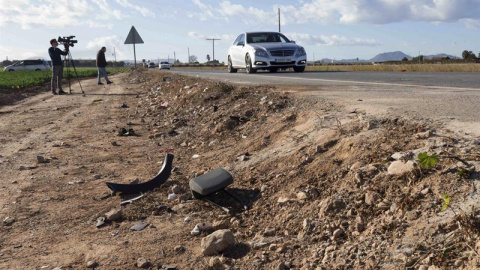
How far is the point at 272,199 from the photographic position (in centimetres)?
388

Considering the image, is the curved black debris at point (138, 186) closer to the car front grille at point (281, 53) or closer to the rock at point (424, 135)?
the rock at point (424, 135)

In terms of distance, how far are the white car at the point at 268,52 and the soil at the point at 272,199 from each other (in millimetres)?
9409

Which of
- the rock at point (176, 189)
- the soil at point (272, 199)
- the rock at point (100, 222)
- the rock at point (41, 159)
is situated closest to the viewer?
the soil at point (272, 199)

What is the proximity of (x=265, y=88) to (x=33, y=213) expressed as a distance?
4760mm

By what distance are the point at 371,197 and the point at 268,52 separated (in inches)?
522

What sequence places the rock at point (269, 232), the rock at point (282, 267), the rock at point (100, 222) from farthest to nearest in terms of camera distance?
the rock at point (100, 222)
the rock at point (269, 232)
the rock at point (282, 267)

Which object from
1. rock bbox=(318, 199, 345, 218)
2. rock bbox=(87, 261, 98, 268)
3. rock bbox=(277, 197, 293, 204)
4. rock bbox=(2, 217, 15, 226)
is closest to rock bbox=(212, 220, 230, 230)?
rock bbox=(277, 197, 293, 204)

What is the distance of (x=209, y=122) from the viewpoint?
730 cm

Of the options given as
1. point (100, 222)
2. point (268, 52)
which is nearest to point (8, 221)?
point (100, 222)

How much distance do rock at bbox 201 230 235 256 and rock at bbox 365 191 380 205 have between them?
919 mm

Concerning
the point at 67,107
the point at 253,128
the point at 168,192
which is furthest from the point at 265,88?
the point at 67,107

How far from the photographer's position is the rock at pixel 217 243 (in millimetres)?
3281

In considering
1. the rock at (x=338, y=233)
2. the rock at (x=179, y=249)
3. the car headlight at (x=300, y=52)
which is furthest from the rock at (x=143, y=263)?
the car headlight at (x=300, y=52)

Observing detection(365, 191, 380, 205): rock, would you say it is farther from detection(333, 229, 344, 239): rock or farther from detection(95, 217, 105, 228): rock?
detection(95, 217, 105, 228): rock
